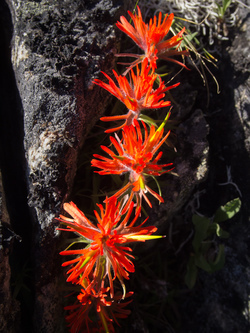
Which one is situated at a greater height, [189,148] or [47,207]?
[189,148]

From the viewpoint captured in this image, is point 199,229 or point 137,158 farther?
point 199,229

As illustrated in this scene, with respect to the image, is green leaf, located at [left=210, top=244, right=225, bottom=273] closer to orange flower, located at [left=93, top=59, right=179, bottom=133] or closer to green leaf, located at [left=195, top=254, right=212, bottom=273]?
green leaf, located at [left=195, top=254, right=212, bottom=273]

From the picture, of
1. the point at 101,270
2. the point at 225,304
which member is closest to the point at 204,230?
the point at 225,304

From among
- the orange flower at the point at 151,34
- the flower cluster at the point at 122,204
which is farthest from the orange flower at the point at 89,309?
the orange flower at the point at 151,34

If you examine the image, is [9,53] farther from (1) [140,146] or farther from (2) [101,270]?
(2) [101,270]

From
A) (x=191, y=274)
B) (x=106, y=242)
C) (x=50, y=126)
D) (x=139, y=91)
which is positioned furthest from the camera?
(x=191, y=274)

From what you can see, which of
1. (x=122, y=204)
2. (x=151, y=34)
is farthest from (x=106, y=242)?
(x=151, y=34)

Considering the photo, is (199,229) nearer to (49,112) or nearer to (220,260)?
(220,260)
